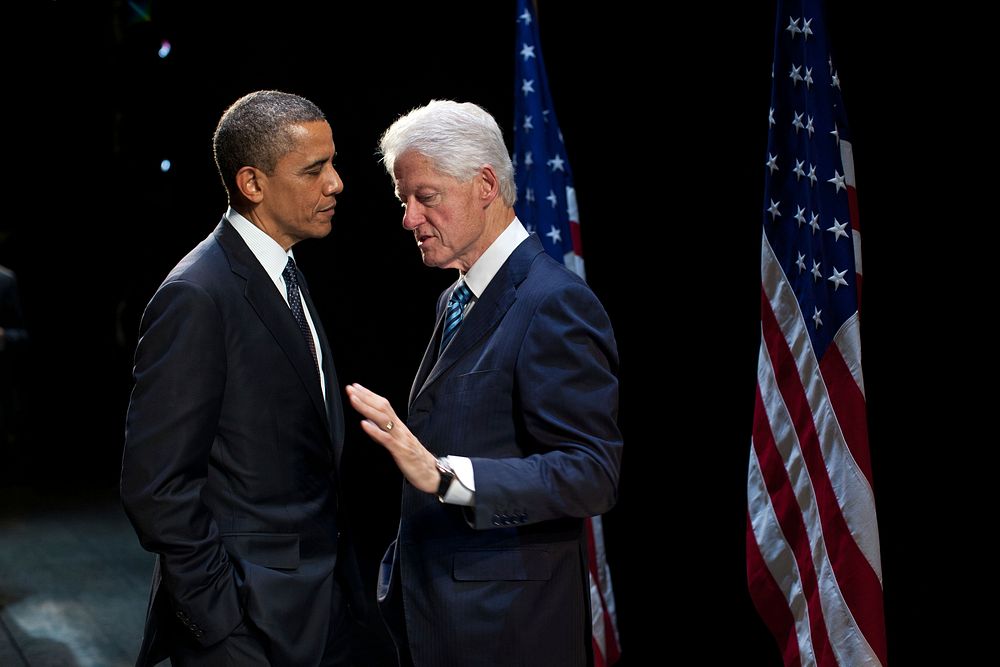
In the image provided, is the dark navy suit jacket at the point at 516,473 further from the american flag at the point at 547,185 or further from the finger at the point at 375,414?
the american flag at the point at 547,185

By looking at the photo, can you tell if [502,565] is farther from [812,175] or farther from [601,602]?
[601,602]

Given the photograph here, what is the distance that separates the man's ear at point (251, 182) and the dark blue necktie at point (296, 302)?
161 mm

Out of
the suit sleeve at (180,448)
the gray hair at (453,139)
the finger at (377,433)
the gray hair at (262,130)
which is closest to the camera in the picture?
the finger at (377,433)

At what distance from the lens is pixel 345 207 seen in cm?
498

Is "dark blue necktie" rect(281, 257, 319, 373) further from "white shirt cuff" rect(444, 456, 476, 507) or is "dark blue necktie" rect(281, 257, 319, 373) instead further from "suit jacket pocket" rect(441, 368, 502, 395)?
"white shirt cuff" rect(444, 456, 476, 507)

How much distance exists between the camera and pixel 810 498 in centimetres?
260

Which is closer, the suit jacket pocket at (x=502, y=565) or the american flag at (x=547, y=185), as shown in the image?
the suit jacket pocket at (x=502, y=565)

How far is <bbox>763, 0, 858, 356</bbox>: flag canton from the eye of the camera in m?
2.53

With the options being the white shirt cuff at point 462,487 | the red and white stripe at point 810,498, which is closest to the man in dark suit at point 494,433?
the white shirt cuff at point 462,487

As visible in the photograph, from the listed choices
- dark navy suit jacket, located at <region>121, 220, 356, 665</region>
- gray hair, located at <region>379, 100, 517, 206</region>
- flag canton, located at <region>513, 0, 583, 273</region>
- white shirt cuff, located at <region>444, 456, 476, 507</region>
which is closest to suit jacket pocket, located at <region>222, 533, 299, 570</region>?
dark navy suit jacket, located at <region>121, 220, 356, 665</region>

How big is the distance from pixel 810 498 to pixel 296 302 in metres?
1.42

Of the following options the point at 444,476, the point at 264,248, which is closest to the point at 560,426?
the point at 444,476

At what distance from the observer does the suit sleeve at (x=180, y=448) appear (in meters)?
1.76

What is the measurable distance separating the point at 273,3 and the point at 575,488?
12.5ft
